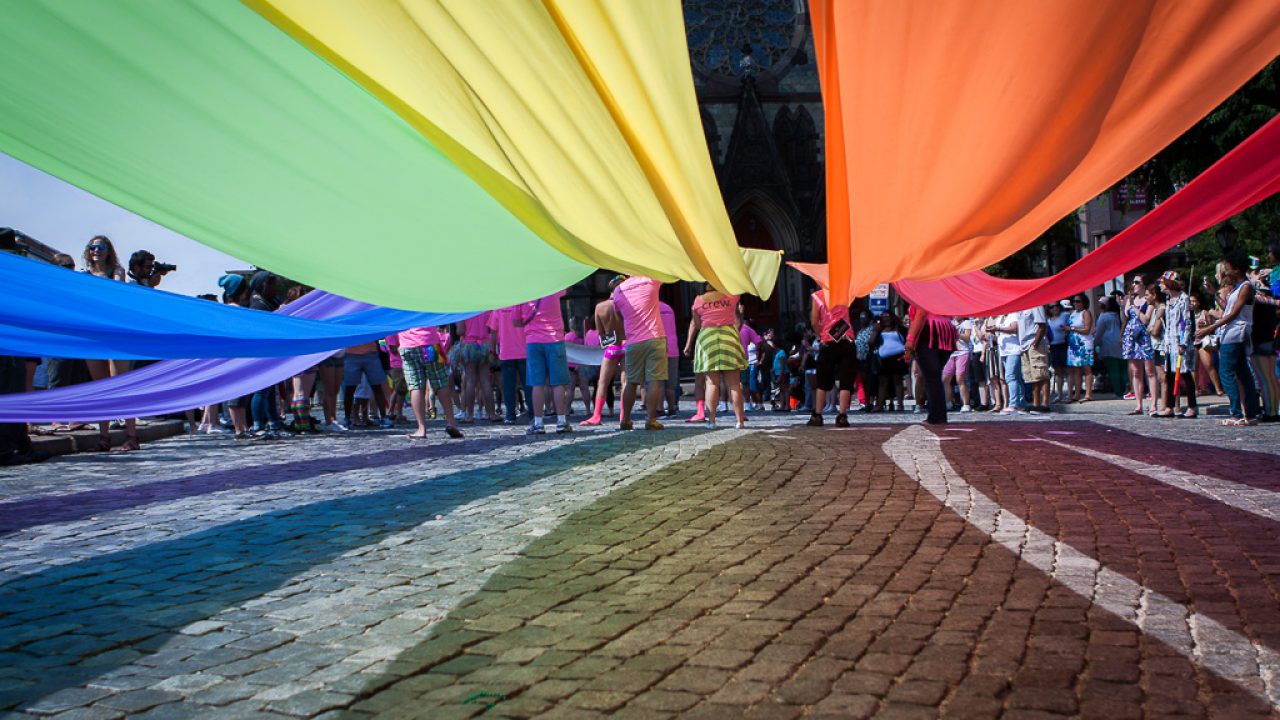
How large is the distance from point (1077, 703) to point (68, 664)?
3.14m

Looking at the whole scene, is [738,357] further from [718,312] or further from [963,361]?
[963,361]

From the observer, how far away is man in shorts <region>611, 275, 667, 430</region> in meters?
12.7

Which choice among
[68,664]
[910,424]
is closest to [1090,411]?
[910,424]

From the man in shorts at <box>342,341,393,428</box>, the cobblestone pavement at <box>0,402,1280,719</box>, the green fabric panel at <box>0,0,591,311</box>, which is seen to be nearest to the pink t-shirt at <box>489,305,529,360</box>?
the man in shorts at <box>342,341,393,428</box>

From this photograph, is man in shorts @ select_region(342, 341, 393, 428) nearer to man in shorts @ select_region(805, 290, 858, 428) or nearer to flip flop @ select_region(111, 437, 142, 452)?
flip flop @ select_region(111, 437, 142, 452)

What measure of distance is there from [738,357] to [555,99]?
9894 mm

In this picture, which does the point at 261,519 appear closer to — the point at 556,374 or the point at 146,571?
the point at 146,571

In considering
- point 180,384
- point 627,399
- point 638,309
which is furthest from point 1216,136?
point 180,384

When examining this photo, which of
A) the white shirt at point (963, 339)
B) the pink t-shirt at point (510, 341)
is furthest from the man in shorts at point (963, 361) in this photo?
the pink t-shirt at point (510, 341)

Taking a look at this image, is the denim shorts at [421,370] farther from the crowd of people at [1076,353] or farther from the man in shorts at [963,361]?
the man in shorts at [963,361]

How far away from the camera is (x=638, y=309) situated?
12.7 m

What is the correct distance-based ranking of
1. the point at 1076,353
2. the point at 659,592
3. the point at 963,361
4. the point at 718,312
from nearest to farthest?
the point at 659,592 < the point at 718,312 < the point at 1076,353 < the point at 963,361

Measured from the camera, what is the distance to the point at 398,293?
5281mm

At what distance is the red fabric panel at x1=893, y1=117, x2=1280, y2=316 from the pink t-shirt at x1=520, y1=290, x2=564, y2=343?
687 cm
